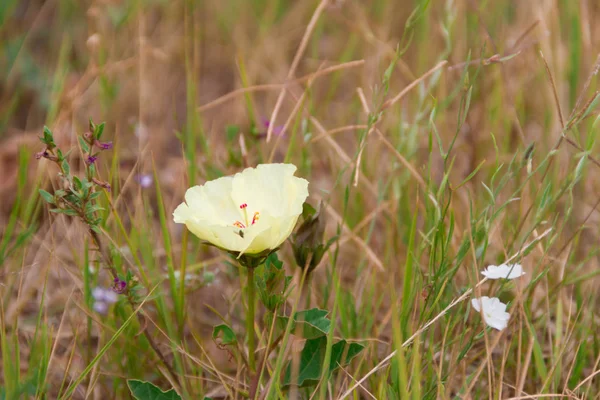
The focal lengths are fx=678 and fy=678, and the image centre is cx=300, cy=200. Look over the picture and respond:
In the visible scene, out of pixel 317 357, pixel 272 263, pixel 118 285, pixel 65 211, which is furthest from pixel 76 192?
pixel 317 357

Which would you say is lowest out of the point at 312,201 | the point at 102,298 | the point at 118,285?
the point at 312,201

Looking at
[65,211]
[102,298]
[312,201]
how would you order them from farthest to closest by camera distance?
1. [312,201]
2. [102,298]
3. [65,211]

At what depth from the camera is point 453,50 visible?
2.22 m

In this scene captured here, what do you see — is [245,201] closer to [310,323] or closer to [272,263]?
[272,263]

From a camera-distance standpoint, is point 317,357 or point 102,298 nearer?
point 317,357

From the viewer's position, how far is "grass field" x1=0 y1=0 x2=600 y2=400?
3.62ft

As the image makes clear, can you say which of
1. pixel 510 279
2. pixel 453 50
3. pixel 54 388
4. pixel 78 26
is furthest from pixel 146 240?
pixel 78 26

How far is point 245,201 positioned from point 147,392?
0.34m

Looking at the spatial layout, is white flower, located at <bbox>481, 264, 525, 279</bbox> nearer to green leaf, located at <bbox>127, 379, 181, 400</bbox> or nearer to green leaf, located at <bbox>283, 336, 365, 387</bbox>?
green leaf, located at <bbox>283, 336, 365, 387</bbox>

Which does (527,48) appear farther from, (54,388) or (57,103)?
(54,388)

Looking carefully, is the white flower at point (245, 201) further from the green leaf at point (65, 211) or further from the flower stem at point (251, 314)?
the green leaf at point (65, 211)

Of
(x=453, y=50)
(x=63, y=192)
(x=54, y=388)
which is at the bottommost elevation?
(x=54, y=388)

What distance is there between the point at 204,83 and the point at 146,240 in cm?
132

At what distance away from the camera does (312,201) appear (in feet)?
6.21
